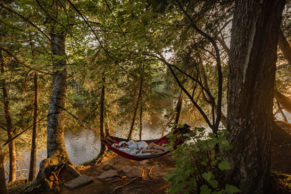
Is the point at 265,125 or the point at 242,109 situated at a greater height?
the point at 242,109

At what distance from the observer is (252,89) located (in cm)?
120

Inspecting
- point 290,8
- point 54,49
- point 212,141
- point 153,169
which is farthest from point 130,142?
point 290,8

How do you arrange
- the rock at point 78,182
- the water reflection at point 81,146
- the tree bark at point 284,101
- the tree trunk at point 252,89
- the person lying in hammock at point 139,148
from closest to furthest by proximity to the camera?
the tree trunk at point 252,89
the rock at point 78,182
the person lying in hammock at point 139,148
the tree bark at point 284,101
the water reflection at point 81,146

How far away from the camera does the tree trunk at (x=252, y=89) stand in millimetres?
1141

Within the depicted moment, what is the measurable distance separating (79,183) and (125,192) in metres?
0.78

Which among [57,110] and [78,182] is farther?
[57,110]

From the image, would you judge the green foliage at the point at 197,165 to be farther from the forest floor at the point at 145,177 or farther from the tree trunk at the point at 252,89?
the forest floor at the point at 145,177

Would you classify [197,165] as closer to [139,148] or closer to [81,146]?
[139,148]

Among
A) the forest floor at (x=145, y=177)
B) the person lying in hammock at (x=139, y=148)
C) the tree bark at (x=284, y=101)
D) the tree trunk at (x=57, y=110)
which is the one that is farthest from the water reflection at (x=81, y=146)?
the tree bark at (x=284, y=101)

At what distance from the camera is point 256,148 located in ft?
4.03

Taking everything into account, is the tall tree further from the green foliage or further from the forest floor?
the green foliage

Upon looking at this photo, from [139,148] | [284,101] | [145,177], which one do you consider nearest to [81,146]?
[139,148]

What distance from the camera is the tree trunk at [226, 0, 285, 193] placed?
1.14 m

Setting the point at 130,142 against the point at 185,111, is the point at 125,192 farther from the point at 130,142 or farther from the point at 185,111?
the point at 185,111
